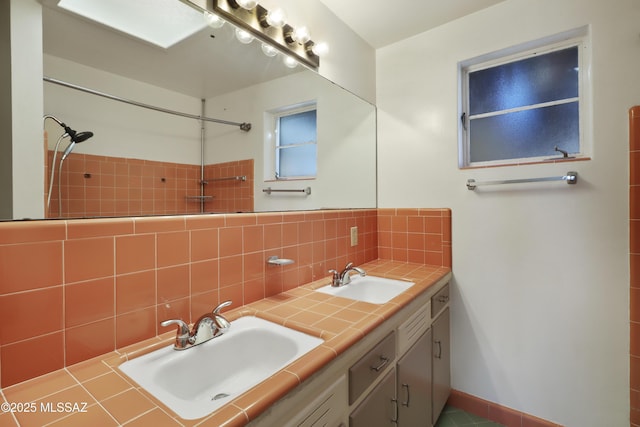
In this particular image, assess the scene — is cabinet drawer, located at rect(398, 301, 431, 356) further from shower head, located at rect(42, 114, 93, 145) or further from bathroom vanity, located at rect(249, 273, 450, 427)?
shower head, located at rect(42, 114, 93, 145)

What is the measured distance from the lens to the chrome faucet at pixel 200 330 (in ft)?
2.80

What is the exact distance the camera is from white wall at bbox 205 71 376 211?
1.21m

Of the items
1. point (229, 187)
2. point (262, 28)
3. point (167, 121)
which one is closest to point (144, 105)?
point (167, 121)

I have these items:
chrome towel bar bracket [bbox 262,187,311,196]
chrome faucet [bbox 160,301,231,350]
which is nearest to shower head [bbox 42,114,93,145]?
chrome faucet [bbox 160,301,231,350]

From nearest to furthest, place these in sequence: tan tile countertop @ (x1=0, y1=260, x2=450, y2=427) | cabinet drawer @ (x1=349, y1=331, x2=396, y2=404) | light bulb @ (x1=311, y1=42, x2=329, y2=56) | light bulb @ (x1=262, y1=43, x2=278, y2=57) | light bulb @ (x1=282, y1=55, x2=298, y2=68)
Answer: tan tile countertop @ (x1=0, y1=260, x2=450, y2=427)
cabinet drawer @ (x1=349, y1=331, x2=396, y2=404)
light bulb @ (x1=262, y1=43, x2=278, y2=57)
light bulb @ (x1=282, y1=55, x2=298, y2=68)
light bulb @ (x1=311, y1=42, x2=329, y2=56)

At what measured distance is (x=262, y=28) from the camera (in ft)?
4.26

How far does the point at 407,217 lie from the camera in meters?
1.98

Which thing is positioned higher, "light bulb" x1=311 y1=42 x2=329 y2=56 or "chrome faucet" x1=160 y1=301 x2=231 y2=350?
"light bulb" x1=311 y1=42 x2=329 y2=56

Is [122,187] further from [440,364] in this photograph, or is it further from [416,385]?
[440,364]

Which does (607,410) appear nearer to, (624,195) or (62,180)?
(624,195)

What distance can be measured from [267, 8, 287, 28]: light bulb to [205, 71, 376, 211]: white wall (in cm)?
23

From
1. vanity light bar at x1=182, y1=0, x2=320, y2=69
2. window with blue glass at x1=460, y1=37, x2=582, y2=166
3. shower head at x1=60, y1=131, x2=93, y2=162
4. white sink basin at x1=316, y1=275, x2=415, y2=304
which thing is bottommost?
white sink basin at x1=316, y1=275, x2=415, y2=304

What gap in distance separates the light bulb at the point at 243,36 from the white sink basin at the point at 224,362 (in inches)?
44.6

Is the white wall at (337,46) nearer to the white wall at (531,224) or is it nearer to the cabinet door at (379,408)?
the white wall at (531,224)
